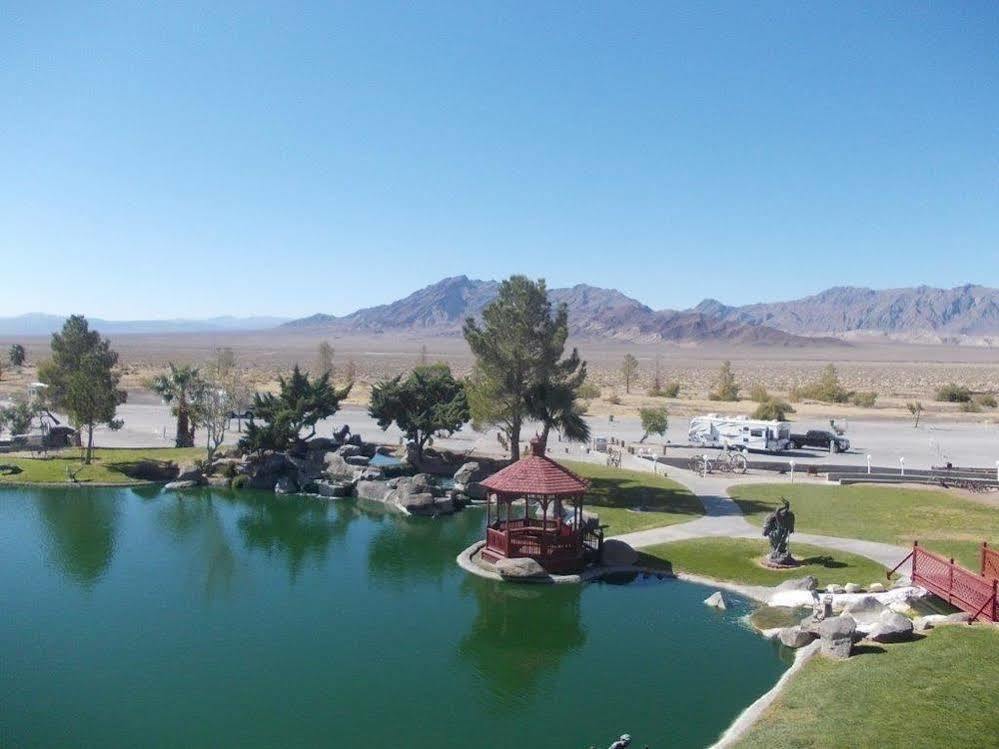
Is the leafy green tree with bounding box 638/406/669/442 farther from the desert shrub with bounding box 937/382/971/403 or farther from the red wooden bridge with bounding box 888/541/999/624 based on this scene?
the desert shrub with bounding box 937/382/971/403

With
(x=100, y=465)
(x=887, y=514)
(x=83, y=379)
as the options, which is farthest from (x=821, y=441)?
(x=83, y=379)

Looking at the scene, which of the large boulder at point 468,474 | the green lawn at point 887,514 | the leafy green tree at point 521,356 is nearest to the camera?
the green lawn at point 887,514

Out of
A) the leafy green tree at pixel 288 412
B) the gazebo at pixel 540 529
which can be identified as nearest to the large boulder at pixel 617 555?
the gazebo at pixel 540 529

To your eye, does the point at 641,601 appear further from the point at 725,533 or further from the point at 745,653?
the point at 725,533

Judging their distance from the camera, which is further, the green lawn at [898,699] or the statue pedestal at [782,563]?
the statue pedestal at [782,563]

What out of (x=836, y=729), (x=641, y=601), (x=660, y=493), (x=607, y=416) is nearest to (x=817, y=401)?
(x=607, y=416)

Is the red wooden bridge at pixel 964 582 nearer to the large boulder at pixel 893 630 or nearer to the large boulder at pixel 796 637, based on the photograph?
the large boulder at pixel 893 630

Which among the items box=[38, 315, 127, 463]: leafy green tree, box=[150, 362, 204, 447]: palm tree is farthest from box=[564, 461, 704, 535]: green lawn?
box=[38, 315, 127, 463]: leafy green tree

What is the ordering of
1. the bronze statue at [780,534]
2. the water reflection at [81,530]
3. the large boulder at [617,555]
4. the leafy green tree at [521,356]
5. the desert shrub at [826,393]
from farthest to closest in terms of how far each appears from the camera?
the desert shrub at [826,393]
the leafy green tree at [521,356]
the water reflection at [81,530]
the large boulder at [617,555]
the bronze statue at [780,534]
